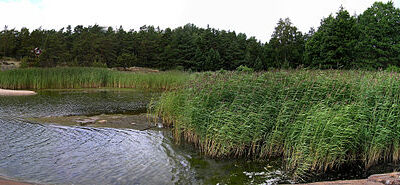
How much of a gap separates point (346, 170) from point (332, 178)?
691mm

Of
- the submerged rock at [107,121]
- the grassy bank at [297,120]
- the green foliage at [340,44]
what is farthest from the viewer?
the green foliage at [340,44]

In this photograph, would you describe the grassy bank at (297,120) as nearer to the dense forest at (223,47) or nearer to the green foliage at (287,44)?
the dense forest at (223,47)

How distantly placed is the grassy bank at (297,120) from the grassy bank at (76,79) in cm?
1253

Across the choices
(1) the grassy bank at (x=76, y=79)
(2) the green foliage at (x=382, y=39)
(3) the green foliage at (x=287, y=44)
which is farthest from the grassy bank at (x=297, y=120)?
(3) the green foliage at (x=287, y=44)

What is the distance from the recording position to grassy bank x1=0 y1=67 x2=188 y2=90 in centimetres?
2214

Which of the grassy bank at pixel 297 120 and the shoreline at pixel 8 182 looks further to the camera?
the grassy bank at pixel 297 120

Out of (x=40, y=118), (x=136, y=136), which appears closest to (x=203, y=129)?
(x=136, y=136)

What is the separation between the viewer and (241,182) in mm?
5930

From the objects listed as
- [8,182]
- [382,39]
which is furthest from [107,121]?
[382,39]

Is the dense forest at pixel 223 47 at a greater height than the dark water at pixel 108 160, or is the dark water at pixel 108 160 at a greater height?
the dense forest at pixel 223 47

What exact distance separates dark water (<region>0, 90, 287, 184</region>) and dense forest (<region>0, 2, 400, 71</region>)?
75.5ft

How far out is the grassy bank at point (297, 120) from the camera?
641 cm

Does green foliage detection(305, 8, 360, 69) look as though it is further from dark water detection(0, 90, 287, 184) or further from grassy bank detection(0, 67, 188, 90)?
dark water detection(0, 90, 287, 184)

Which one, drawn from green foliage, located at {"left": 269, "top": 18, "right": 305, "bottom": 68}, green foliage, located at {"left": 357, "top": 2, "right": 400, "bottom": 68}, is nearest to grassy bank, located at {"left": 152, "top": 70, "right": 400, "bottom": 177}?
green foliage, located at {"left": 357, "top": 2, "right": 400, "bottom": 68}
